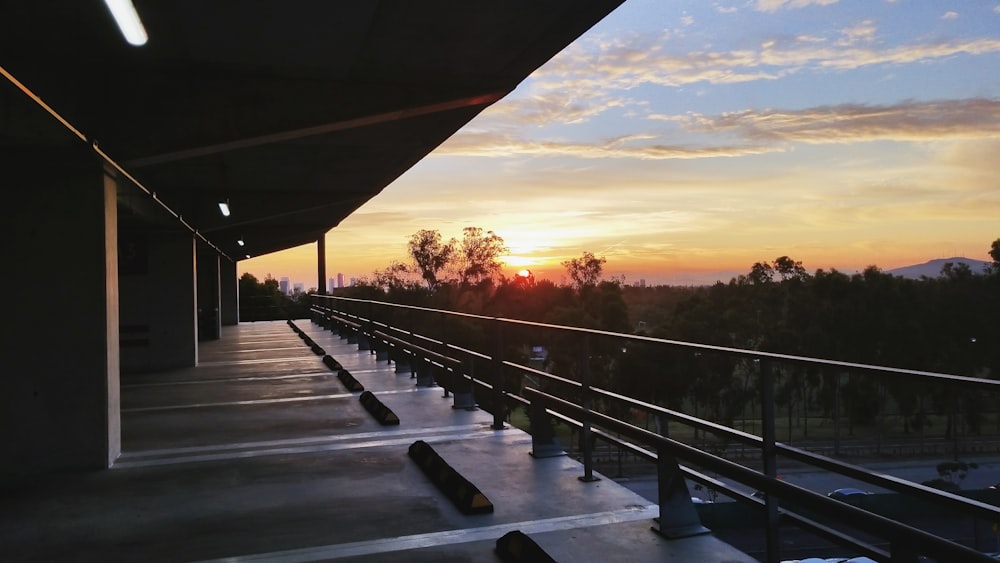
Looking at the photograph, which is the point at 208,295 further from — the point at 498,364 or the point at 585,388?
the point at 585,388

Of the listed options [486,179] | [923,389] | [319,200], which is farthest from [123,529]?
[486,179]

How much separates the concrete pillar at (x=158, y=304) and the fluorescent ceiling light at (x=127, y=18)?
39.8 feet

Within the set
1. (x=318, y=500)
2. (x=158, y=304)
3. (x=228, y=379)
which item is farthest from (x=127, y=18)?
(x=158, y=304)

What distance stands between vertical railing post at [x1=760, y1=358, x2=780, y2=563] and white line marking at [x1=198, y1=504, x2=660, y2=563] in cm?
124

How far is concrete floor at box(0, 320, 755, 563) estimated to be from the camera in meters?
4.44

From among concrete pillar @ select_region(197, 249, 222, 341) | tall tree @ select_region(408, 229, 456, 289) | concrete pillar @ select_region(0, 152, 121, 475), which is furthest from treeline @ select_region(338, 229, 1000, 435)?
concrete pillar @ select_region(0, 152, 121, 475)

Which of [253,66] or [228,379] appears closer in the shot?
[253,66]

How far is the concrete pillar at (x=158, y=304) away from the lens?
1522cm

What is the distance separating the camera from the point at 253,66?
6.34 metres

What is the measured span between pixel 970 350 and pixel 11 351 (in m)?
38.8

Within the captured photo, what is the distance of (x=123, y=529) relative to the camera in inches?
196

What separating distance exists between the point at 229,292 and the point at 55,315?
29144mm

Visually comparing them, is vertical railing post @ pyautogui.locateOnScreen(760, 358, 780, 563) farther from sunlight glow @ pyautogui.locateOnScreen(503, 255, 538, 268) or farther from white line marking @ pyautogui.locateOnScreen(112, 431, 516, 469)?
sunlight glow @ pyautogui.locateOnScreen(503, 255, 538, 268)

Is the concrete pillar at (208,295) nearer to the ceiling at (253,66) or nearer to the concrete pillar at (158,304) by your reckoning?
the concrete pillar at (158,304)
